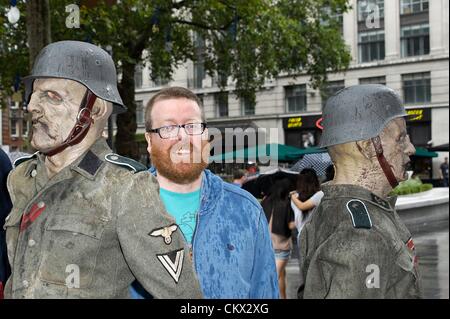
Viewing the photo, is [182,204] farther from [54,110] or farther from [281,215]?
[281,215]

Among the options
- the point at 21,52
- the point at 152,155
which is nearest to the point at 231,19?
the point at 21,52

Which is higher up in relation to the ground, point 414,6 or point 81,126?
point 414,6

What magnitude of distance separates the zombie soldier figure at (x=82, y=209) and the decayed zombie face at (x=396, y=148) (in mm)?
960

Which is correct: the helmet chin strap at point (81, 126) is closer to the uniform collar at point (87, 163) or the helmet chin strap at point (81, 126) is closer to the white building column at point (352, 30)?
the uniform collar at point (87, 163)

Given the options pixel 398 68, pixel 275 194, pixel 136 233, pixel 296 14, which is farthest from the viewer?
pixel 398 68

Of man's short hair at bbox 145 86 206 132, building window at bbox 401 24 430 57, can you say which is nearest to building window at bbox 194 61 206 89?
building window at bbox 401 24 430 57

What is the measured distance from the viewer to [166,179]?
3084 mm

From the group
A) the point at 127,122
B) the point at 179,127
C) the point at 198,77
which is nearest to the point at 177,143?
the point at 179,127

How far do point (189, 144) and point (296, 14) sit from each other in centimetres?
1968

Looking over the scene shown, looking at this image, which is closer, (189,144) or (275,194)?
(189,144)

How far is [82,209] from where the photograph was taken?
222 cm

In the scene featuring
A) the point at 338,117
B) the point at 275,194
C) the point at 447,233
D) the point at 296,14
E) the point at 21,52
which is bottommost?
the point at 447,233

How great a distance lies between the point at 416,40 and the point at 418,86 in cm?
263

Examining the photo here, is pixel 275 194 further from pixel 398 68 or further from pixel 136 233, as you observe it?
pixel 398 68
